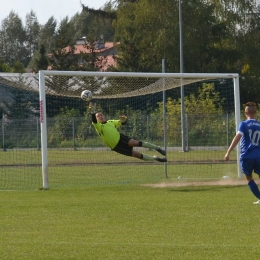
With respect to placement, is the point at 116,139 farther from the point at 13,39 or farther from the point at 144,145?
the point at 13,39

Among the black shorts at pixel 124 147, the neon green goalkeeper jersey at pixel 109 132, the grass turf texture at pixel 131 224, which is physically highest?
the neon green goalkeeper jersey at pixel 109 132

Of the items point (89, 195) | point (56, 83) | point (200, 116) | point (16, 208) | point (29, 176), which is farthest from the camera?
point (200, 116)

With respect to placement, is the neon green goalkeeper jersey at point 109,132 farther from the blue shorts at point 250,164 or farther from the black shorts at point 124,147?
the blue shorts at point 250,164

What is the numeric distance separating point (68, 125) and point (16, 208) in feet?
48.6

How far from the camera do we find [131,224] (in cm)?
1276

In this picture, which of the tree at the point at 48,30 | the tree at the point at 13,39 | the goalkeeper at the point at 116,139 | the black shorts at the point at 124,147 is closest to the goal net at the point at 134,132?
the black shorts at the point at 124,147

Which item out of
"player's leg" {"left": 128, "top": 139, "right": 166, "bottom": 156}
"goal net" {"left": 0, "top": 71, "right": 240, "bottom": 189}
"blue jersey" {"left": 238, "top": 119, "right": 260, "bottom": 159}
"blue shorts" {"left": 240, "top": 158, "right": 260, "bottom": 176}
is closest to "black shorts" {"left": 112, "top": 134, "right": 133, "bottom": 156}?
"player's leg" {"left": 128, "top": 139, "right": 166, "bottom": 156}

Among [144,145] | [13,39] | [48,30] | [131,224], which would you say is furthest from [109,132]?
[48,30]

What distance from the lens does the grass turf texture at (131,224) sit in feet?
32.4

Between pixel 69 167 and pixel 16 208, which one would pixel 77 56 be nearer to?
pixel 69 167

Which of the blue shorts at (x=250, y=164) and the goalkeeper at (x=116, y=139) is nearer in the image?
the blue shorts at (x=250, y=164)

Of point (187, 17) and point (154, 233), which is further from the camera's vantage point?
point (187, 17)

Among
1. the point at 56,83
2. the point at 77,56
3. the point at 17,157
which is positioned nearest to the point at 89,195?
the point at 56,83

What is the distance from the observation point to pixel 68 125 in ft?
99.5
